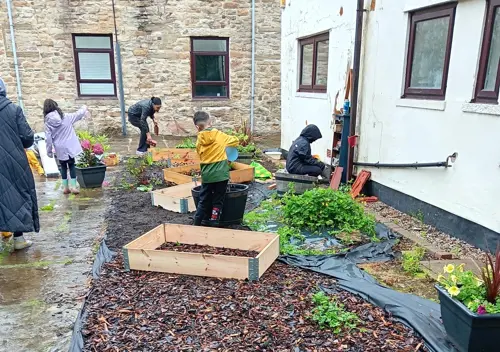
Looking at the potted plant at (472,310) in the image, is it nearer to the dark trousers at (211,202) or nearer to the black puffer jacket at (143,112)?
the dark trousers at (211,202)

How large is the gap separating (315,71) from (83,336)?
694 cm

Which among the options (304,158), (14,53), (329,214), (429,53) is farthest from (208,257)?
(14,53)

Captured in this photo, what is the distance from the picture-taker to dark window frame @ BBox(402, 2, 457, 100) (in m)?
4.64

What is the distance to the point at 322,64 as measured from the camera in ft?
26.8

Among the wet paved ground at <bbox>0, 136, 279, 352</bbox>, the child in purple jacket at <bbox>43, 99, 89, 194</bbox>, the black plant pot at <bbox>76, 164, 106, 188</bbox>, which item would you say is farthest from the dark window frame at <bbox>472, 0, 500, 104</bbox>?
the black plant pot at <bbox>76, 164, 106, 188</bbox>

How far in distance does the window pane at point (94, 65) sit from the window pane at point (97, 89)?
0.26 meters

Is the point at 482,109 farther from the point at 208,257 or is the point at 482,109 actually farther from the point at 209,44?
the point at 209,44

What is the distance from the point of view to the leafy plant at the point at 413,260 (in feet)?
12.9

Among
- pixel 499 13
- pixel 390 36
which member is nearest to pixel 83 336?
pixel 499 13

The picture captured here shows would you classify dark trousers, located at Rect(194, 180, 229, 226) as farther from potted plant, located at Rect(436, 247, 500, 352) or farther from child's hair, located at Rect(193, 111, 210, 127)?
potted plant, located at Rect(436, 247, 500, 352)

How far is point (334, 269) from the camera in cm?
396

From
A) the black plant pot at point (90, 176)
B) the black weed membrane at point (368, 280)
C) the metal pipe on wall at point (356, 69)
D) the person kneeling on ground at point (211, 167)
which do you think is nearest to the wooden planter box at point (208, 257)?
the black weed membrane at point (368, 280)

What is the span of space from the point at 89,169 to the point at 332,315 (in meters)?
5.35

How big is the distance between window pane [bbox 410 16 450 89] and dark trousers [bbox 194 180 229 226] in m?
2.92
